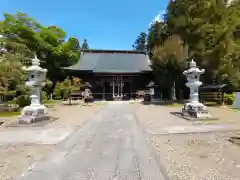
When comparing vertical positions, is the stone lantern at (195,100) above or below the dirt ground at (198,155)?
above

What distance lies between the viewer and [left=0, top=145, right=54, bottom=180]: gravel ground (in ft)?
14.4

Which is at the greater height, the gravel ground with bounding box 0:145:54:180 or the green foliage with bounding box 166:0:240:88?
the green foliage with bounding box 166:0:240:88

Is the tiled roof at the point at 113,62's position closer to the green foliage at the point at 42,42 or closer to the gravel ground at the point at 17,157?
the green foliage at the point at 42,42

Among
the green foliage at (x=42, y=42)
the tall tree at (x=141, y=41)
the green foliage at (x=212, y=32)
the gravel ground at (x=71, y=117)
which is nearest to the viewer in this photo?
the gravel ground at (x=71, y=117)

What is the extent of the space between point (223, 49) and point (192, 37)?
11.9ft

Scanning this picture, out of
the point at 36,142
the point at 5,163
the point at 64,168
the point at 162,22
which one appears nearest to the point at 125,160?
the point at 64,168

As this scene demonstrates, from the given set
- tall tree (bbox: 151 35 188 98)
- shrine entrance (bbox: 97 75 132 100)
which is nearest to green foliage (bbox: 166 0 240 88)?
tall tree (bbox: 151 35 188 98)

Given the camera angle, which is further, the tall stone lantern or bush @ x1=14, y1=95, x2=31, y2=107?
bush @ x1=14, y1=95, x2=31, y2=107

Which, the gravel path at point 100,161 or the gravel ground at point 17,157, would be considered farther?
the gravel ground at point 17,157

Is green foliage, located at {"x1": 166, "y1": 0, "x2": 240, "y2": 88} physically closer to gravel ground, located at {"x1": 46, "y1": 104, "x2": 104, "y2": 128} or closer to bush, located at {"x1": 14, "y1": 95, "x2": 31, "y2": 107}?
gravel ground, located at {"x1": 46, "y1": 104, "x2": 104, "y2": 128}

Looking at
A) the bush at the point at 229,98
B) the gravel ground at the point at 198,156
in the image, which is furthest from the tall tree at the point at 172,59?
the gravel ground at the point at 198,156

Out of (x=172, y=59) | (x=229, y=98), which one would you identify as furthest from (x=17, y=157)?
(x=229, y=98)

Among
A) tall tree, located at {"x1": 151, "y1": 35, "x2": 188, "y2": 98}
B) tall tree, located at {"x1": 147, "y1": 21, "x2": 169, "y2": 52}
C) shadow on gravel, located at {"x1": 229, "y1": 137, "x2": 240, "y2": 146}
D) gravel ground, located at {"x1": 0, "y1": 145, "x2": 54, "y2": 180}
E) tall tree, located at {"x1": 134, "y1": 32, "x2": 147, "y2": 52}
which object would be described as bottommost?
gravel ground, located at {"x1": 0, "y1": 145, "x2": 54, "y2": 180}

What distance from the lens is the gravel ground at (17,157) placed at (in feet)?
14.4
